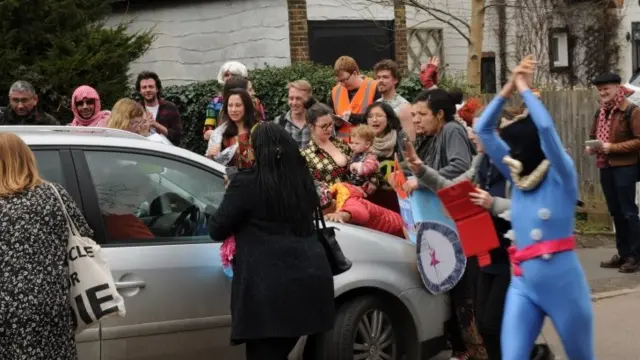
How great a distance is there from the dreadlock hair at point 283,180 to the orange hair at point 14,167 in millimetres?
1142

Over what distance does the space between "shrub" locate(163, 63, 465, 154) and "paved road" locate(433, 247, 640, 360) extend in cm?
315

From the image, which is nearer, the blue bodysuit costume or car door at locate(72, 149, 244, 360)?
the blue bodysuit costume

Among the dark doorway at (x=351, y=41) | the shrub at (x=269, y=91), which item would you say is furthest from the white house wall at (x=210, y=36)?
the shrub at (x=269, y=91)

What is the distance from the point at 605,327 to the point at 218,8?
10.0 meters

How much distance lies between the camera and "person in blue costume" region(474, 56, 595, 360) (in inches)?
193

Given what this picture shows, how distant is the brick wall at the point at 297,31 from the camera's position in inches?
608

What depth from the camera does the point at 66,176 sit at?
521 cm

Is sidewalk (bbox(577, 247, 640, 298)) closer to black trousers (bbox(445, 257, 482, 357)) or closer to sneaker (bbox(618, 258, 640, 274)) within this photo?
sneaker (bbox(618, 258, 640, 274))

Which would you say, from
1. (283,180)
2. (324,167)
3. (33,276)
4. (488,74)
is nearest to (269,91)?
(324,167)

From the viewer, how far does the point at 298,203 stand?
5.06 m

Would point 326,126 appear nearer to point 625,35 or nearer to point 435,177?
point 435,177

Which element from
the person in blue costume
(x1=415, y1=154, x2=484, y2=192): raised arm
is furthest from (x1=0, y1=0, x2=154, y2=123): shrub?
the person in blue costume

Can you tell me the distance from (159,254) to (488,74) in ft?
52.1

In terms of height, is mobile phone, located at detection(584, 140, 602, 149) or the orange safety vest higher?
the orange safety vest
